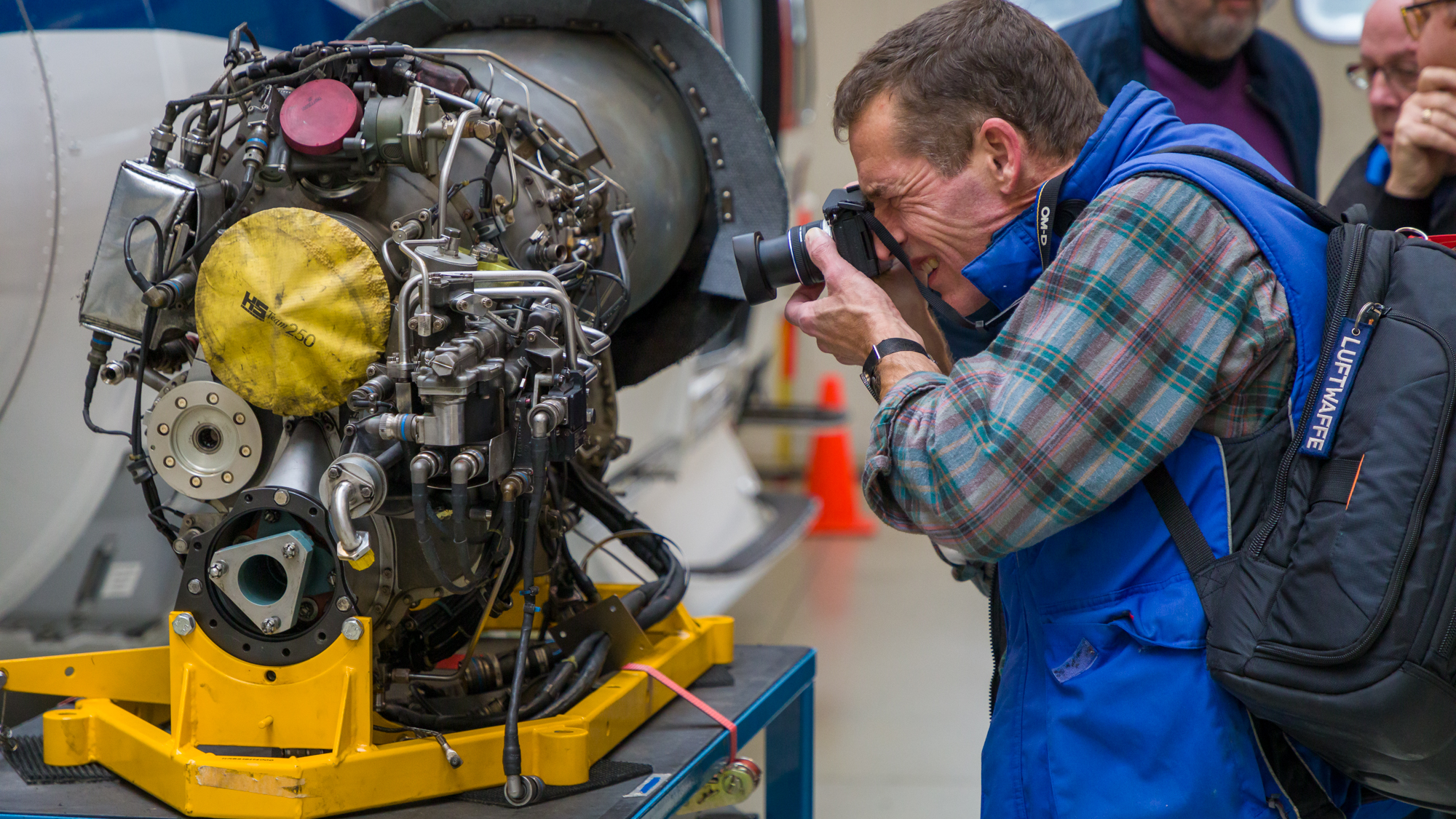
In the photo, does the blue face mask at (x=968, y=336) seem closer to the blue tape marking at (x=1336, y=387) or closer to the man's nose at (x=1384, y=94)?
the blue tape marking at (x=1336, y=387)

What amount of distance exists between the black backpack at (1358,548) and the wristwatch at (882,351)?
0.25 meters

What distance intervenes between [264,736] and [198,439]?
0.28 metres

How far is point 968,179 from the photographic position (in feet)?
3.87

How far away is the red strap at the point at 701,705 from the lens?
1362mm

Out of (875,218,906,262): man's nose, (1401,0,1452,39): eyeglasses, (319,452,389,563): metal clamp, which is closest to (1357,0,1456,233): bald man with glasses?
(1401,0,1452,39): eyeglasses

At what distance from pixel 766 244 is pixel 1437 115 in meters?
1.16

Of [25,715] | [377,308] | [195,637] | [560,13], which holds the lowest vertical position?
[25,715]

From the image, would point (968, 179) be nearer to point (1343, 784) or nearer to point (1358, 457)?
point (1358, 457)

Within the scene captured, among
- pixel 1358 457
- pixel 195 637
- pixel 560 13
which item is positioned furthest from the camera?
pixel 560 13

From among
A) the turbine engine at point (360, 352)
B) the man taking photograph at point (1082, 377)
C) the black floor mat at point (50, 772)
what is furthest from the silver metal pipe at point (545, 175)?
the black floor mat at point (50, 772)

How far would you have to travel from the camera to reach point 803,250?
4.27 ft

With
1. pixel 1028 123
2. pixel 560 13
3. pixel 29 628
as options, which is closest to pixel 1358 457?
pixel 1028 123

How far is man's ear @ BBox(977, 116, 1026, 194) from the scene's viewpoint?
3.79 feet

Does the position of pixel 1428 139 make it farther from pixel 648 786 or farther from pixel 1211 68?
pixel 648 786
